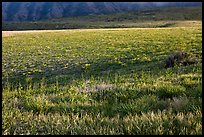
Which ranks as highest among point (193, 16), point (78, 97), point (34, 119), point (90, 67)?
point (34, 119)

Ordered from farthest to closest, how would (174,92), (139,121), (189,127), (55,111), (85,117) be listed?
1. (174,92)
2. (55,111)
3. (85,117)
4. (139,121)
5. (189,127)

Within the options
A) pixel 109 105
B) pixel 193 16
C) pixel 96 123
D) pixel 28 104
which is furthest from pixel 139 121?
pixel 193 16

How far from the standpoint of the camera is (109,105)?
6562 millimetres

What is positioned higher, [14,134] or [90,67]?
[14,134]

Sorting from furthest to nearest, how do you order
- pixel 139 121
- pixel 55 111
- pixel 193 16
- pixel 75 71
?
1. pixel 193 16
2. pixel 75 71
3. pixel 55 111
4. pixel 139 121

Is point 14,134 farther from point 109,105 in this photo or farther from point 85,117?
point 109,105

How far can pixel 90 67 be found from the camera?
70.4 ft

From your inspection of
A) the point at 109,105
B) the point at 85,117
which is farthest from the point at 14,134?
the point at 109,105

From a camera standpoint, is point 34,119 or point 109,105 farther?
point 109,105

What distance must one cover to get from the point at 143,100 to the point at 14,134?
2.82 meters

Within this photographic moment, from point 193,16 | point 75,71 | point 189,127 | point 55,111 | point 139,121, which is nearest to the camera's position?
point 189,127

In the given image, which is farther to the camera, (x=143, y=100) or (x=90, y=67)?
(x=90, y=67)

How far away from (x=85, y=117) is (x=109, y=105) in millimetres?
1182

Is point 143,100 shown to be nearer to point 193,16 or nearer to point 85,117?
point 85,117
